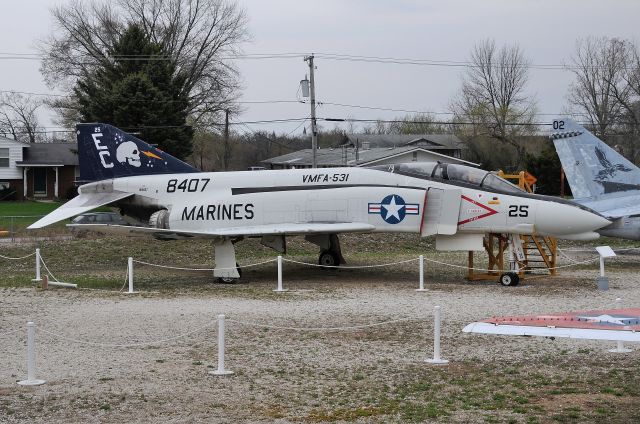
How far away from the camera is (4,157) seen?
59.3 metres

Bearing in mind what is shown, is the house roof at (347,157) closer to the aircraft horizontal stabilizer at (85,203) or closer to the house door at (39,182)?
the house door at (39,182)

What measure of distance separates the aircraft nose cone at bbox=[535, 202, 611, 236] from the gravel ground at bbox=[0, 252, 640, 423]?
1656 mm

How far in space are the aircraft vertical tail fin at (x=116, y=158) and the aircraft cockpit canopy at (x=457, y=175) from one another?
5.87 m

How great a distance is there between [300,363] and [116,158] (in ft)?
39.9

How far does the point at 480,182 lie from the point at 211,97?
40.9 meters

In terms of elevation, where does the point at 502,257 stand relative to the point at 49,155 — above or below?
below

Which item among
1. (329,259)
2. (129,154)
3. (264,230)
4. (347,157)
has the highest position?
(347,157)

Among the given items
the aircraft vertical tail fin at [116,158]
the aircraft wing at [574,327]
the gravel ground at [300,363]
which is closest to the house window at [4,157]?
the aircraft vertical tail fin at [116,158]

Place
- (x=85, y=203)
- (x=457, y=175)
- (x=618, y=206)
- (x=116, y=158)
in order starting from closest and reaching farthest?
(x=457, y=175) < (x=85, y=203) < (x=116, y=158) < (x=618, y=206)

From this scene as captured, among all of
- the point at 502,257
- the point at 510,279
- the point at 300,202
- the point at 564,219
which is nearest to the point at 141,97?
the point at 300,202

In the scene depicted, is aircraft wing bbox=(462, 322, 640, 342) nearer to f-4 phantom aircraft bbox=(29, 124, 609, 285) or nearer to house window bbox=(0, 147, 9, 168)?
f-4 phantom aircraft bbox=(29, 124, 609, 285)

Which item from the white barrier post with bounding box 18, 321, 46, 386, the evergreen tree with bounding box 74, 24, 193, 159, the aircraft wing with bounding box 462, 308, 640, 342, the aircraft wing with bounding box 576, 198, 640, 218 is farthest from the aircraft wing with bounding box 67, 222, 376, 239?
the evergreen tree with bounding box 74, 24, 193, 159

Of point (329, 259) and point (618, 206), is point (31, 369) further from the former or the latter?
point (618, 206)

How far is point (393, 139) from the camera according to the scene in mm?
78500
